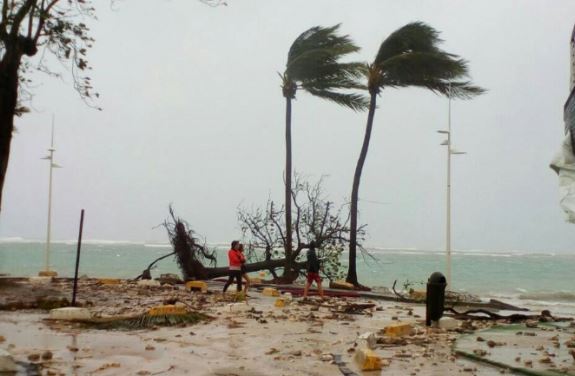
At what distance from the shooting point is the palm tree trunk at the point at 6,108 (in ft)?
33.3

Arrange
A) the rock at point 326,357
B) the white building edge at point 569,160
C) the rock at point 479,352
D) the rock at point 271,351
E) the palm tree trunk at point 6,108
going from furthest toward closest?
1. the palm tree trunk at point 6,108
2. the rock at point 271,351
3. the rock at point 479,352
4. the rock at point 326,357
5. the white building edge at point 569,160

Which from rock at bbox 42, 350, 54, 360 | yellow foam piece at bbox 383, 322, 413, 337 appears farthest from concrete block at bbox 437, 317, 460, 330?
rock at bbox 42, 350, 54, 360

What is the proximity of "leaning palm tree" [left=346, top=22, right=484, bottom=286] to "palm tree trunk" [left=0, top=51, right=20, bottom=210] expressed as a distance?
59.3 feet

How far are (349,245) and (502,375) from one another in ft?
66.4

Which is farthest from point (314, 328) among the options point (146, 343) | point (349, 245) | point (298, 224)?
point (298, 224)

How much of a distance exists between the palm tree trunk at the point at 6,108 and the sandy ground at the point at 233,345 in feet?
8.62

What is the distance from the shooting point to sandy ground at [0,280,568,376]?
8539mm

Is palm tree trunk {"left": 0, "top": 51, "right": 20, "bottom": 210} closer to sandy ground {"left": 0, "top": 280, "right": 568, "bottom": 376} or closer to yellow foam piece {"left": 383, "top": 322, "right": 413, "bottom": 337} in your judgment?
sandy ground {"left": 0, "top": 280, "right": 568, "bottom": 376}

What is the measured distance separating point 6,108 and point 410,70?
19.4 meters

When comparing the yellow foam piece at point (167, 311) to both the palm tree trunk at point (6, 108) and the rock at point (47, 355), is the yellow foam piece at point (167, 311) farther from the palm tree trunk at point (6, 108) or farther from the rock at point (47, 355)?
the palm tree trunk at point (6, 108)

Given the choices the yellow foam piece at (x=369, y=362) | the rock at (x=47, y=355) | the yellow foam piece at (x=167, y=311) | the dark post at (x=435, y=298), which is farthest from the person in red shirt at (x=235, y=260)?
the yellow foam piece at (x=369, y=362)

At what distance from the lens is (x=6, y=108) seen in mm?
10227

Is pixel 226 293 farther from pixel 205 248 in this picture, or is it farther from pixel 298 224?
pixel 298 224

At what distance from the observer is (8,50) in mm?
10742
